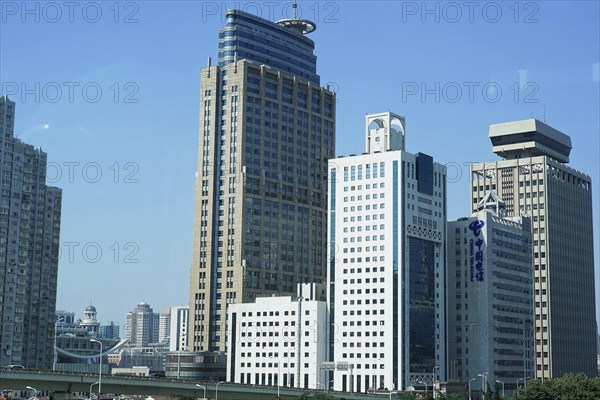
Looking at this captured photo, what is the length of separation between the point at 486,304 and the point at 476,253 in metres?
9.41

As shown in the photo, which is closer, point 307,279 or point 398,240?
point 398,240

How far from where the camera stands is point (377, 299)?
510ft

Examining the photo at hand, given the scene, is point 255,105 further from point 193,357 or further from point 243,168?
point 193,357

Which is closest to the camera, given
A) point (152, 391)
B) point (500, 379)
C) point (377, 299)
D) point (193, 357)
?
point (152, 391)

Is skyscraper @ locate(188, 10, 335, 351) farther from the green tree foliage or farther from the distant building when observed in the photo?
the green tree foliage

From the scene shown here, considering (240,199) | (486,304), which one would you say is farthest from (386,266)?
(240,199)

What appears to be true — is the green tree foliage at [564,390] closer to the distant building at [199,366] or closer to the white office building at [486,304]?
the white office building at [486,304]

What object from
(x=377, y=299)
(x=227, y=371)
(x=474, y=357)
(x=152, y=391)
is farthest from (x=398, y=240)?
(x=152, y=391)

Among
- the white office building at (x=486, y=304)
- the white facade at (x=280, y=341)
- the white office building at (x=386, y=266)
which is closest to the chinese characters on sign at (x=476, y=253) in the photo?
the white office building at (x=486, y=304)

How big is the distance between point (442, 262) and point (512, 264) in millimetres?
18060

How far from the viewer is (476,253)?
16675 cm

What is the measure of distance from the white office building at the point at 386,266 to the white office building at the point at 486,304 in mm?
6183

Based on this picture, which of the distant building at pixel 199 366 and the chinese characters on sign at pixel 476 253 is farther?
the distant building at pixel 199 366

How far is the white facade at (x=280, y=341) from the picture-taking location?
161 metres
